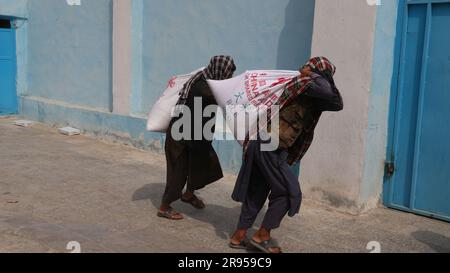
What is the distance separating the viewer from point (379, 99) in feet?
16.3

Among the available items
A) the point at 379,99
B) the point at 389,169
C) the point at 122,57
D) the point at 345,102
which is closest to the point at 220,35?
the point at 122,57

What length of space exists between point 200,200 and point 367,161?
1.69m

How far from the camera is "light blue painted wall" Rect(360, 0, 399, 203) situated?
4.84 metres

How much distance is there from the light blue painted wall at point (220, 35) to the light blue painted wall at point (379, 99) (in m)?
0.94

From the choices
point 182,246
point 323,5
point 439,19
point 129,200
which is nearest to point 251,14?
point 323,5

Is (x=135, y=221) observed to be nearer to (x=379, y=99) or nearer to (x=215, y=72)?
(x=215, y=72)

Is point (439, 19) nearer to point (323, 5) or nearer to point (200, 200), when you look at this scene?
point (323, 5)

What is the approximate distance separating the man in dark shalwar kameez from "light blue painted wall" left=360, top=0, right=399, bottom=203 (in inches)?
58.3

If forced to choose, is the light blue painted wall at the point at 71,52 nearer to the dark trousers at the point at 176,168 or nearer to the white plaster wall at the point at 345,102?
the dark trousers at the point at 176,168

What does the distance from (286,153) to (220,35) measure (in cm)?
332

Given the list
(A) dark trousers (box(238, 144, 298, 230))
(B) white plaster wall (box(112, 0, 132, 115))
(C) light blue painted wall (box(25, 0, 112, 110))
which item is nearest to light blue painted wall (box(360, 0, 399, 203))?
(A) dark trousers (box(238, 144, 298, 230))

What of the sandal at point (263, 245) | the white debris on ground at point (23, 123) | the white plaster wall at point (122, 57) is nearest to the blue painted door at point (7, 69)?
the white debris on ground at point (23, 123)

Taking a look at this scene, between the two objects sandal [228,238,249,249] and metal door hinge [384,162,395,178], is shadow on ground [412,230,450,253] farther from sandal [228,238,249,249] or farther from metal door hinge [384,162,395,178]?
sandal [228,238,249,249]

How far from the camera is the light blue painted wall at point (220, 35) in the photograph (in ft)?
19.1
